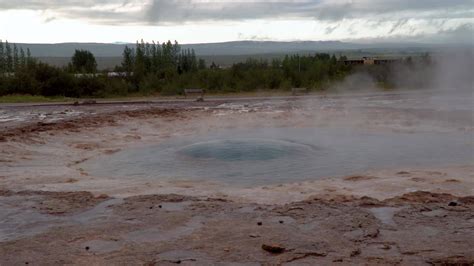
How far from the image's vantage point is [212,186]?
8.41 m

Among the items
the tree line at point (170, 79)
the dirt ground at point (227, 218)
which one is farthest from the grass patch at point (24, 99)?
the dirt ground at point (227, 218)

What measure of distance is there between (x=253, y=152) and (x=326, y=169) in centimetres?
174

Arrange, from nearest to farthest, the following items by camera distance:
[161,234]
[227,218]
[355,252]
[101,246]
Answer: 1. [355,252]
2. [101,246]
3. [161,234]
4. [227,218]

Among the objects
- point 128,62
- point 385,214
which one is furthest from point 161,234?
point 128,62

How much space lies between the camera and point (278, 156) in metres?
10.6

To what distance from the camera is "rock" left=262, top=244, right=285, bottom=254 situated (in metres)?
5.42

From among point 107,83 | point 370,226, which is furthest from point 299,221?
point 107,83

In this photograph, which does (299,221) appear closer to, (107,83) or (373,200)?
(373,200)

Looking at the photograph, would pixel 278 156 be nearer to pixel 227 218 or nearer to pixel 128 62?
pixel 227 218

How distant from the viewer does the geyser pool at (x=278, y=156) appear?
9367 millimetres

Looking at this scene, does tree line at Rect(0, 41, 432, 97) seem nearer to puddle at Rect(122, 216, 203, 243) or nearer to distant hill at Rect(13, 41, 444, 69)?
puddle at Rect(122, 216, 203, 243)

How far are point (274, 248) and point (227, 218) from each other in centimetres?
118

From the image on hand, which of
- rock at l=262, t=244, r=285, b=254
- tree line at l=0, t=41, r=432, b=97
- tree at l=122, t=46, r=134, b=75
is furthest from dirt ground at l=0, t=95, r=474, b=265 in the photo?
tree at l=122, t=46, r=134, b=75

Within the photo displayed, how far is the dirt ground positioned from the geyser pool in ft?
1.54
